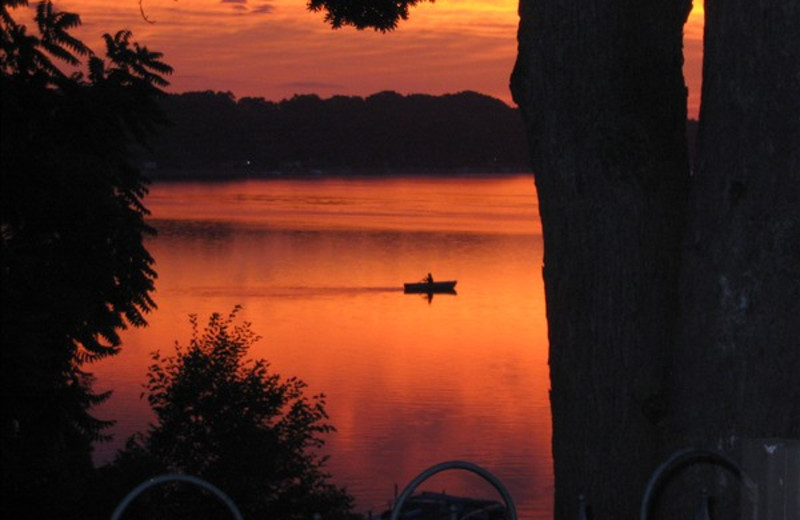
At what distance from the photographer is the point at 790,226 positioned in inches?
196

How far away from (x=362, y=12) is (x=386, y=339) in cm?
5836

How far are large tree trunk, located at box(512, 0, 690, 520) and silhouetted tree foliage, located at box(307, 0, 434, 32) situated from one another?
405 cm

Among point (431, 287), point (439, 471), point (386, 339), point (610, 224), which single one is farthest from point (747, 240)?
point (431, 287)

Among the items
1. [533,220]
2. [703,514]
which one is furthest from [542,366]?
[533,220]

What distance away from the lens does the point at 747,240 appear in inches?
198

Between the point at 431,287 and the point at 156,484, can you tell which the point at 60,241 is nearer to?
the point at 156,484

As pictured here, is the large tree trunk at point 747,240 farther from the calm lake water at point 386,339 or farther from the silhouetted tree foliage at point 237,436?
the calm lake water at point 386,339

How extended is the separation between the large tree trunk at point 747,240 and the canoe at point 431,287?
81266 mm

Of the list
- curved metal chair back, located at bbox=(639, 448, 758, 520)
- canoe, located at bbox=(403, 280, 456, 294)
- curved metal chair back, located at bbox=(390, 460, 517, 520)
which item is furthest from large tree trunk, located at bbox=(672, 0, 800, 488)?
canoe, located at bbox=(403, 280, 456, 294)

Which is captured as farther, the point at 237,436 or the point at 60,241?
the point at 237,436

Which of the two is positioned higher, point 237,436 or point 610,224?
point 610,224

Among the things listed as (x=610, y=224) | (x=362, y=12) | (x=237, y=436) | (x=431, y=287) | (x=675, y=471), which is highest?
(x=362, y=12)

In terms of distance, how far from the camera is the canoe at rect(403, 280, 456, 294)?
8669 centimetres

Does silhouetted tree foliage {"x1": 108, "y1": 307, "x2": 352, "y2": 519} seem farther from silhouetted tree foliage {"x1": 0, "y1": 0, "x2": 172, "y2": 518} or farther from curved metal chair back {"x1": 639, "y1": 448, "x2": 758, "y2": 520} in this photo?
curved metal chair back {"x1": 639, "y1": 448, "x2": 758, "y2": 520}
